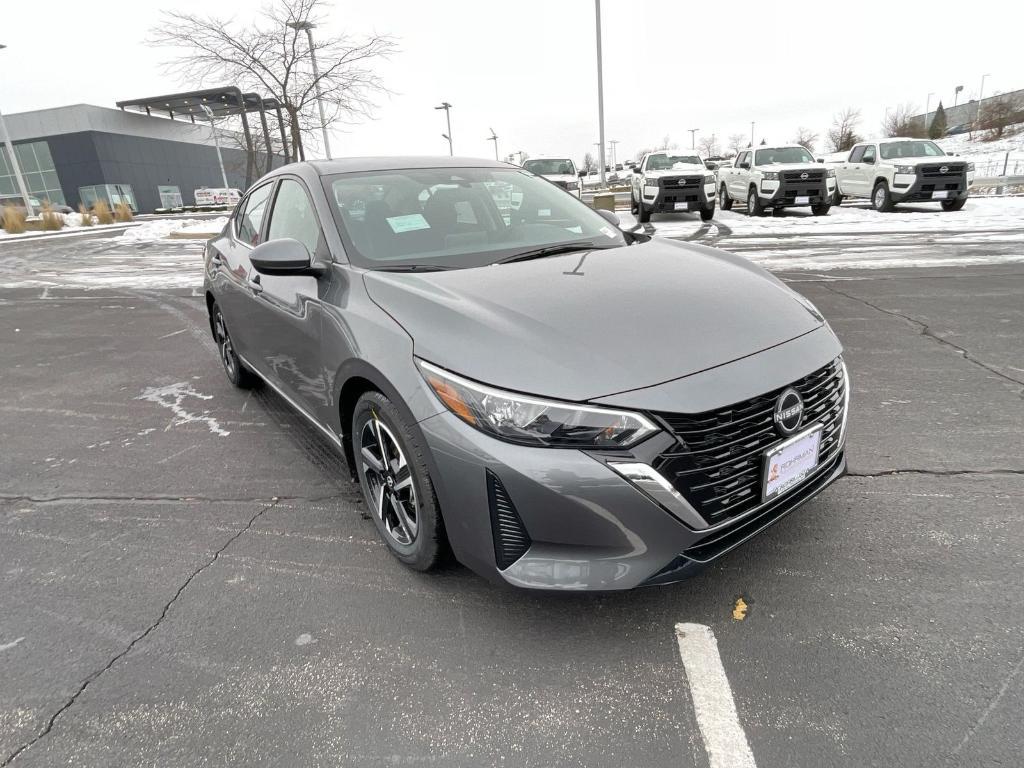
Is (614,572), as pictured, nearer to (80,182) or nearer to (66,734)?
(66,734)

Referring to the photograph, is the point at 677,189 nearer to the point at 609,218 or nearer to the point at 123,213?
the point at 609,218

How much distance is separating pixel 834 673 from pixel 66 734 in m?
2.37

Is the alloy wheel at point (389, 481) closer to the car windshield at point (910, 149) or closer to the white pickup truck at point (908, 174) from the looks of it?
the white pickup truck at point (908, 174)

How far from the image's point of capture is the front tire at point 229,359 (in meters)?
4.74

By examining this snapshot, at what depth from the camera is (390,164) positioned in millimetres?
3566

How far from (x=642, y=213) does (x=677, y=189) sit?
1.36 m

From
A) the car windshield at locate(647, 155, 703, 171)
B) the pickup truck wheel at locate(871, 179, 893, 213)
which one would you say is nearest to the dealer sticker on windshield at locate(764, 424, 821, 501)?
the car windshield at locate(647, 155, 703, 171)

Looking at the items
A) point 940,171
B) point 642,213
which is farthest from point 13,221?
Answer: point 940,171

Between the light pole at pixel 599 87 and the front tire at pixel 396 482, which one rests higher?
the light pole at pixel 599 87

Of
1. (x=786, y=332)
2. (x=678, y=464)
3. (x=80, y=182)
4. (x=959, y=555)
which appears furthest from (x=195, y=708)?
(x=80, y=182)

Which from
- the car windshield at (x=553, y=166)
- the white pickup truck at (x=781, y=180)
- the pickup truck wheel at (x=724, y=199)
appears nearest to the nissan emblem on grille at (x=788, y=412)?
the white pickup truck at (x=781, y=180)

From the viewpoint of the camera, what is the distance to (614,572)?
1947 mm

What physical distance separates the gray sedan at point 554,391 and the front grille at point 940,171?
16.2m

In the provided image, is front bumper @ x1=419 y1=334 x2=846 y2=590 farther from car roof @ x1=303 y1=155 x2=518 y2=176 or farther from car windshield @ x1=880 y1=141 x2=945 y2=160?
car windshield @ x1=880 y1=141 x2=945 y2=160
